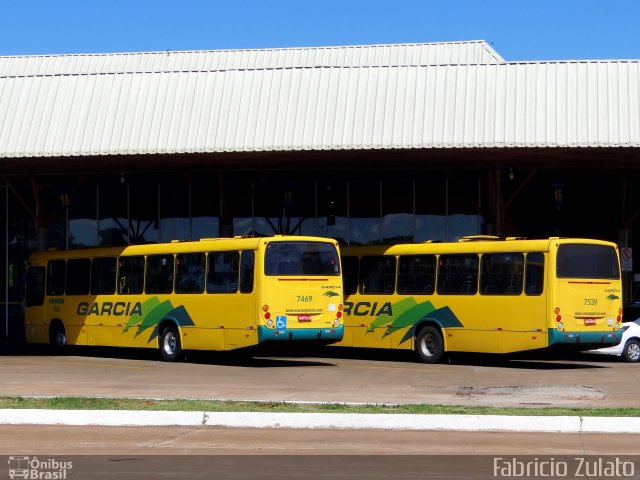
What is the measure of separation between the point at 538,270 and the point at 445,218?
11.4 metres

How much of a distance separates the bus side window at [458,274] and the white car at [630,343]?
431 cm

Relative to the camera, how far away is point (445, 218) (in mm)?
37625

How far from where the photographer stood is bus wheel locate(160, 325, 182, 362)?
29391 millimetres

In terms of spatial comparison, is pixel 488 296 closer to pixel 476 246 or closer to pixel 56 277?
pixel 476 246

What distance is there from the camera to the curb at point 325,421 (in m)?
15.2

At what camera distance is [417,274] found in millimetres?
28984

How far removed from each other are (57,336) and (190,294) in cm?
657

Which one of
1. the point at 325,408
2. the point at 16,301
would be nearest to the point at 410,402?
the point at 325,408

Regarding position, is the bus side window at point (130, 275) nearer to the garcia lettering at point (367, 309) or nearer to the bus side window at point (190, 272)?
the bus side window at point (190, 272)

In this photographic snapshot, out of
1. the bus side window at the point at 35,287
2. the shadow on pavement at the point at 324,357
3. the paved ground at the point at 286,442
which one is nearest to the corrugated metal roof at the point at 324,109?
the bus side window at the point at 35,287
